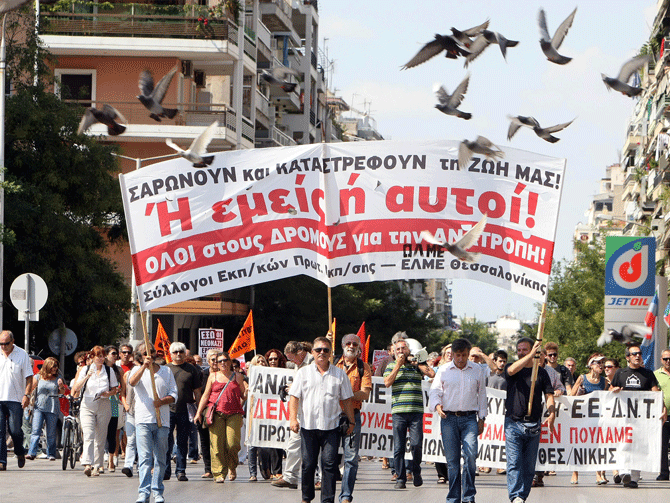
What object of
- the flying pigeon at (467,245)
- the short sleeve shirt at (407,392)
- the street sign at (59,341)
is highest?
the flying pigeon at (467,245)

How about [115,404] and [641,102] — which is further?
[641,102]

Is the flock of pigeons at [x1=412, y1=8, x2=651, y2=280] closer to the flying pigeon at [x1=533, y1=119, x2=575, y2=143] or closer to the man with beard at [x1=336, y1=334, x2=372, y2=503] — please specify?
the flying pigeon at [x1=533, y1=119, x2=575, y2=143]

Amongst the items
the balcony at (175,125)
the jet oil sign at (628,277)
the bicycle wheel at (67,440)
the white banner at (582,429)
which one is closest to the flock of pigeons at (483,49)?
the white banner at (582,429)

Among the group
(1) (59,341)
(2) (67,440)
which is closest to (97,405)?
(2) (67,440)

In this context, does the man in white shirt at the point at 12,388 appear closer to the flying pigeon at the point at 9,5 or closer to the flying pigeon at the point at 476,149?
the flying pigeon at the point at 9,5

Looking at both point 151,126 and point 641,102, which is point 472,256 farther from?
point 641,102

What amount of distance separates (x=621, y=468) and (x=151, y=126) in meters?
32.3

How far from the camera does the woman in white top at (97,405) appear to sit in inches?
646

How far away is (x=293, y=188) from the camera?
13938 millimetres

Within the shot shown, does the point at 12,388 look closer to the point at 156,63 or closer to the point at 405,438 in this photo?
the point at 405,438

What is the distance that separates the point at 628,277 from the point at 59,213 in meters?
13.8

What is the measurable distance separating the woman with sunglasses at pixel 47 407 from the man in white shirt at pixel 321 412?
26.3ft

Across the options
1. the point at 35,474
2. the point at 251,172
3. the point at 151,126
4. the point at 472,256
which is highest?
the point at 151,126

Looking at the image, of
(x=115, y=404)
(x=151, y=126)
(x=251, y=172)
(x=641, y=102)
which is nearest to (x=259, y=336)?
(x=151, y=126)
